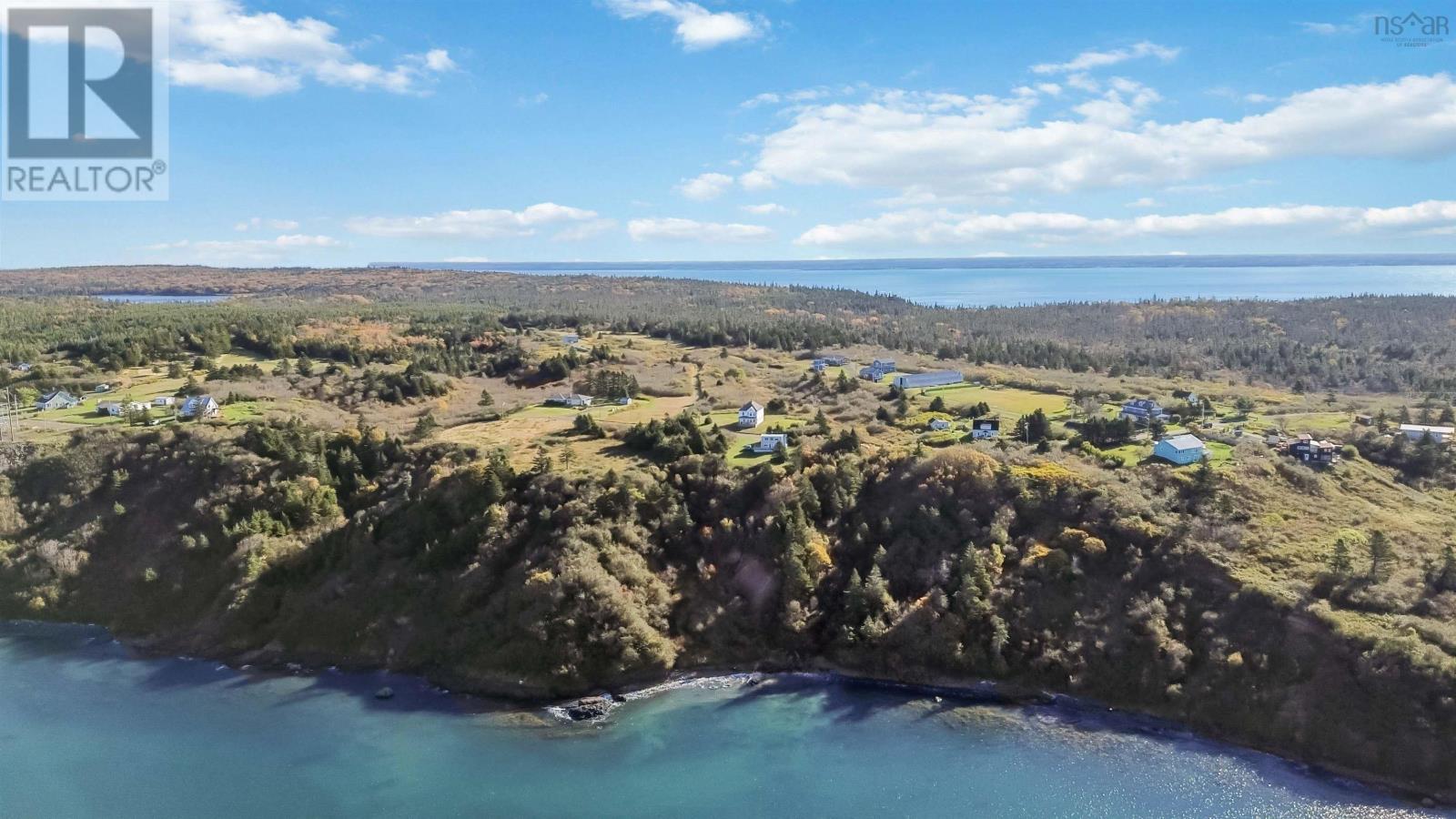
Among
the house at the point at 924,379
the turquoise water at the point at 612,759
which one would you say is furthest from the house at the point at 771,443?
the house at the point at 924,379

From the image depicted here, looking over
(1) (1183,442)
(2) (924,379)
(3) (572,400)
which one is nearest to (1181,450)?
(1) (1183,442)

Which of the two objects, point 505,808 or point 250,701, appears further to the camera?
point 250,701

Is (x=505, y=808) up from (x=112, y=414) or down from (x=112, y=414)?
down

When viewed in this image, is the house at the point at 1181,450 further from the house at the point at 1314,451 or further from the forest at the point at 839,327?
the forest at the point at 839,327

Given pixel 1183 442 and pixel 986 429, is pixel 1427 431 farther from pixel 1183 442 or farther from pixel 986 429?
pixel 986 429

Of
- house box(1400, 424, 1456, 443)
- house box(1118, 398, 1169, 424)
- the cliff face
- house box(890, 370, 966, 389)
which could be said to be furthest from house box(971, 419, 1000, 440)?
house box(1400, 424, 1456, 443)

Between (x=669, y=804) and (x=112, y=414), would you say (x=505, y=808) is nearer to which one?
(x=669, y=804)

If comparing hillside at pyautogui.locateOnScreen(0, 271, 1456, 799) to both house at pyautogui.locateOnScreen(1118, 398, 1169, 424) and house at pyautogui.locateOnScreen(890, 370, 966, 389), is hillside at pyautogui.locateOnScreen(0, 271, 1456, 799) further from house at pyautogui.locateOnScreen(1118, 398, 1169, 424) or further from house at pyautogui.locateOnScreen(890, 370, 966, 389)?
house at pyautogui.locateOnScreen(890, 370, 966, 389)

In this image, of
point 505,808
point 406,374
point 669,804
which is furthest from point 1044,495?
point 406,374
